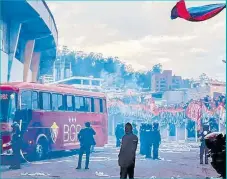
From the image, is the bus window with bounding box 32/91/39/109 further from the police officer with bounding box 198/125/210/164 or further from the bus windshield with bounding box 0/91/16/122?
the police officer with bounding box 198/125/210/164

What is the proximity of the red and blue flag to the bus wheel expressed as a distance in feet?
13.1

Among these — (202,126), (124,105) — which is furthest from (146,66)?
(202,126)

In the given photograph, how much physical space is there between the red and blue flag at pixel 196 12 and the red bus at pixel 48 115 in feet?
8.72

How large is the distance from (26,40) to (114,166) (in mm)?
4222

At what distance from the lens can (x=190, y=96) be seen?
32.7ft

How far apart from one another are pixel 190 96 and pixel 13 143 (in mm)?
3894

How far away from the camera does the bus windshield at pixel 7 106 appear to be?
9406 mm

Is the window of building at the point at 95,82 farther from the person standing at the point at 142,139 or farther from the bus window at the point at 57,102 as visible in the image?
the person standing at the point at 142,139

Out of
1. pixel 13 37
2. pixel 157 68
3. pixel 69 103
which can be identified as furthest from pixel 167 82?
pixel 13 37

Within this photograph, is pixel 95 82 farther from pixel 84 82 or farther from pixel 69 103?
pixel 69 103

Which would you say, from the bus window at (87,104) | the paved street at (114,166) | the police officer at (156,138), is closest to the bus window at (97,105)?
the bus window at (87,104)

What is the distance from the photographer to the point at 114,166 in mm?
9438

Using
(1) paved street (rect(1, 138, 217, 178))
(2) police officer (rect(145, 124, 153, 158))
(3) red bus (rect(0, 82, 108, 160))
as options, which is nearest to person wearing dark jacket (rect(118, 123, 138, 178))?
(1) paved street (rect(1, 138, 217, 178))

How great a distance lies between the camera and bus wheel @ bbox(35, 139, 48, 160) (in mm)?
9945
